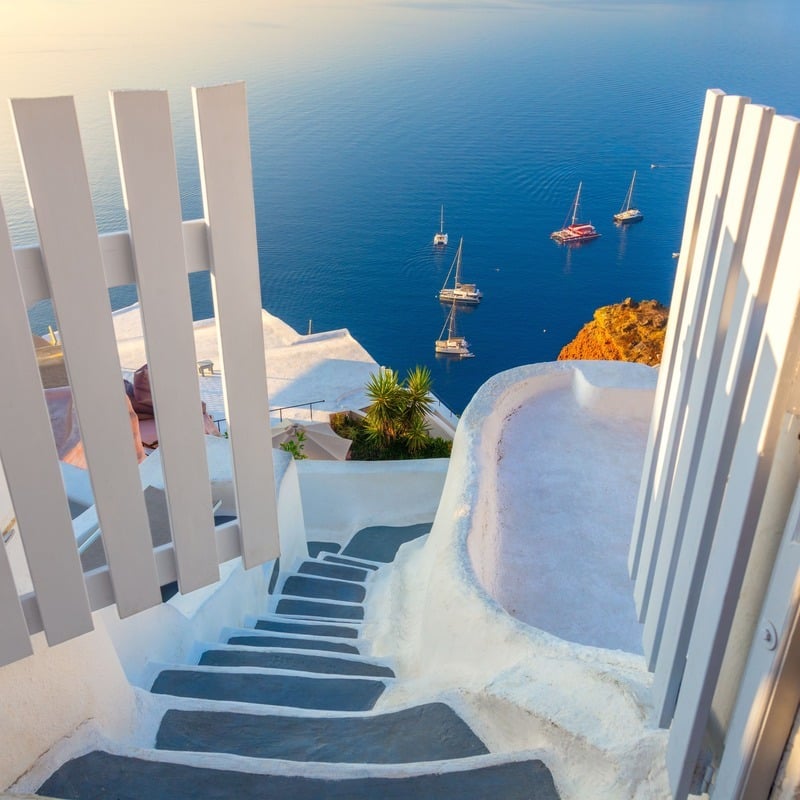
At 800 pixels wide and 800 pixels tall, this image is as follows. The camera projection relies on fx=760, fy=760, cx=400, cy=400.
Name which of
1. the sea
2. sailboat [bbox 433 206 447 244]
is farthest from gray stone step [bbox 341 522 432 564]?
sailboat [bbox 433 206 447 244]

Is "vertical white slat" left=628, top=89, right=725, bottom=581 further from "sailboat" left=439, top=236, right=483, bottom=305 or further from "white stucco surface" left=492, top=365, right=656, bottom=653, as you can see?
"sailboat" left=439, top=236, right=483, bottom=305

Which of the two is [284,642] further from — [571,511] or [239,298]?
[239,298]

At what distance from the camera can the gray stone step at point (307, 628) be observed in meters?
6.77

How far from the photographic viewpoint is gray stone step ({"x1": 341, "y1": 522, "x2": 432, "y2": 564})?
1120 centimetres

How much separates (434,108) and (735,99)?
4284 inches

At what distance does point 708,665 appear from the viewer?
7.16 ft

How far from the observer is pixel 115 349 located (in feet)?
8.09

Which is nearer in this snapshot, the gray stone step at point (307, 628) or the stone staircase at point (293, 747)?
the stone staircase at point (293, 747)

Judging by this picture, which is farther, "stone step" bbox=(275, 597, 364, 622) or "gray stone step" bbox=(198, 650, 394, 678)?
"stone step" bbox=(275, 597, 364, 622)

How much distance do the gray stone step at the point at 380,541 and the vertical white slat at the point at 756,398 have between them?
892 centimetres

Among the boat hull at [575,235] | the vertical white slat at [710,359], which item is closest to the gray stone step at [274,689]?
the vertical white slat at [710,359]

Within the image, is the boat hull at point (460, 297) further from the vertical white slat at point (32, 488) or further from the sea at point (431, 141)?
the vertical white slat at point (32, 488)

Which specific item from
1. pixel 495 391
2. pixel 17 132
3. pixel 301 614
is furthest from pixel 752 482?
pixel 301 614

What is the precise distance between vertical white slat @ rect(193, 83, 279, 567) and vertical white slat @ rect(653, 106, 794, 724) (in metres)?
1.43
